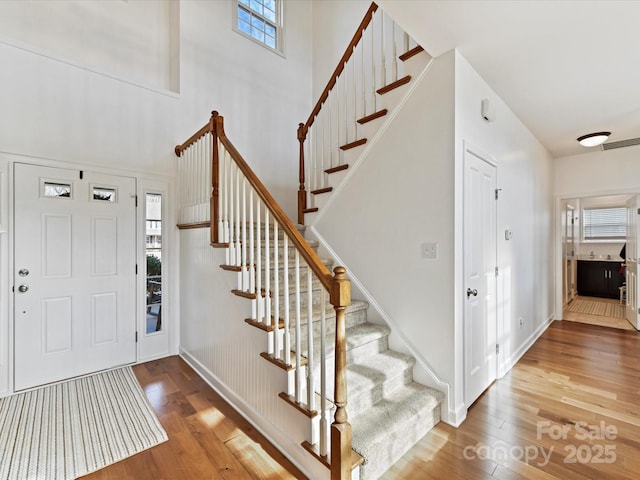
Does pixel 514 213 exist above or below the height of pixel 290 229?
above

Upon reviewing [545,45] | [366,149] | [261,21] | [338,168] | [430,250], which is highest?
[261,21]

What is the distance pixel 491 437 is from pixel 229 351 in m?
2.03

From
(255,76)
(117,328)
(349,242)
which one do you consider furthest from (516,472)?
(255,76)

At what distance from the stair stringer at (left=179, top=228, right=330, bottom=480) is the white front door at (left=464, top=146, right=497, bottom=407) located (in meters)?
1.40

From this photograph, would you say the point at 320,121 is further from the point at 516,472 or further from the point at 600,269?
the point at 600,269

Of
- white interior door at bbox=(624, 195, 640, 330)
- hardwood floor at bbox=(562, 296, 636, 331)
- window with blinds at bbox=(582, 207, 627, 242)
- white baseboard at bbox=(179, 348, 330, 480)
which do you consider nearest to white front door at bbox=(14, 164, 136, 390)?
white baseboard at bbox=(179, 348, 330, 480)

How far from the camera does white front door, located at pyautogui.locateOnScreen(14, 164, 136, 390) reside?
2.79m

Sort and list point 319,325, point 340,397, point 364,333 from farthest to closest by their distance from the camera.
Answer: point 364,333, point 319,325, point 340,397

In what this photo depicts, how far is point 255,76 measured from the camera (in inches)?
181

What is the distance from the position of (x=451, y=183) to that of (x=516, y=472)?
1840 millimetres

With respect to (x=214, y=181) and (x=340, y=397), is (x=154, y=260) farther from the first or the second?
(x=340, y=397)

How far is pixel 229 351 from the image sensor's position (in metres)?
2.56

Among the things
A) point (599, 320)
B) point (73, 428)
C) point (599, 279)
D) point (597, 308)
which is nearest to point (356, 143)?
point (73, 428)

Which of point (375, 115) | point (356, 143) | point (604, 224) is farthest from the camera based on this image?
point (604, 224)
